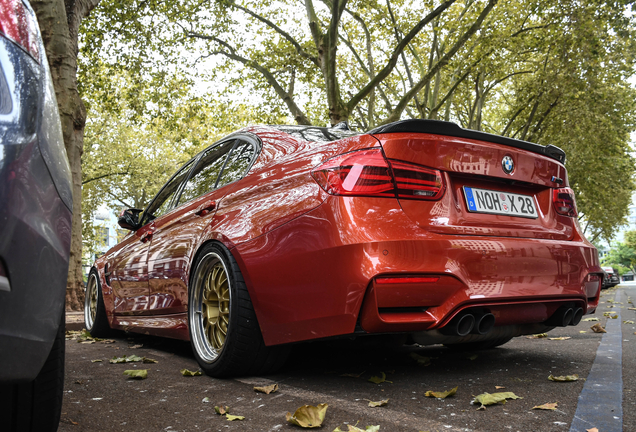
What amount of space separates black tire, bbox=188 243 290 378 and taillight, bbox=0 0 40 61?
1805mm

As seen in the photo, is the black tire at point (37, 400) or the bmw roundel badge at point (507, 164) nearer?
the black tire at point (37, 400)

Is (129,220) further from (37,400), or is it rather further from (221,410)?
(37,400)

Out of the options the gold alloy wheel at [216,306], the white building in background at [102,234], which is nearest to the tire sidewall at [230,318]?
the gold alloy wheel at [216,306]

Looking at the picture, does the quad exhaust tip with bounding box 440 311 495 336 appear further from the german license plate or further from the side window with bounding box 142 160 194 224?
the side window with bounding box 142 160 194 224

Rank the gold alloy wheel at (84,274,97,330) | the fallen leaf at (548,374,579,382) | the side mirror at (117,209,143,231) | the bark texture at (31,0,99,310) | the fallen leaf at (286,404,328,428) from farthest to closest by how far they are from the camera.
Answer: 1. the bark texture at (31,0,99,310)
2. the gold alloy wheel at (84,274,97,330)
3. the side mirror at (117,209,143,231)
4. the fallen leaf at (548,374,579,382)
5. the fallen leaf at (286,404,328,428)

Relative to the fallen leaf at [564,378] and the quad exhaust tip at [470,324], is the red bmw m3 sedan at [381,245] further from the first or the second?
the fallen leaf at [564,378]

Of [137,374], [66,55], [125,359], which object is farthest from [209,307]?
[66,55]

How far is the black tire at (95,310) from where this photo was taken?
18.6 ft

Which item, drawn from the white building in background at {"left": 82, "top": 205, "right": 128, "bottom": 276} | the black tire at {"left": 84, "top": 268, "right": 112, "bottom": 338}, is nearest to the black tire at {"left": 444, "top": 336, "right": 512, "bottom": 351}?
the black tire at {"left": 84, "top": 268, "right": 112, "bottom": 338}

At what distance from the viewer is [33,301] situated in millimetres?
1564

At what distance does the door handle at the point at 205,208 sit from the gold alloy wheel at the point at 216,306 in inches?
15.3

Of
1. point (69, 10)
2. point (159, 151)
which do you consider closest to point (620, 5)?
point (69, 10)

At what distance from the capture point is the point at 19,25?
1686 millimetres

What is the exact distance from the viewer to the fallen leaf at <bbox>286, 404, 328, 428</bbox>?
2346 mm
